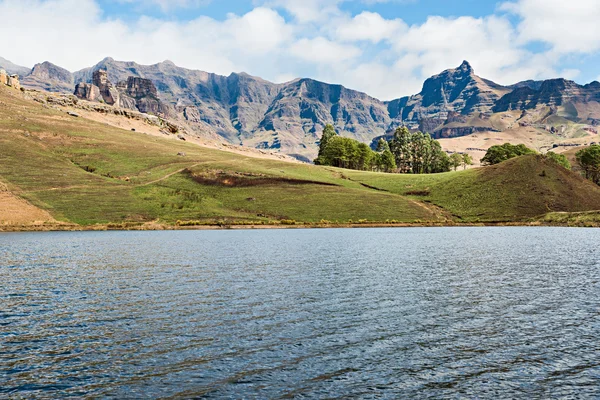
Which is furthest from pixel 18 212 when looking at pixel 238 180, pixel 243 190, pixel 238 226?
pixel 238 180

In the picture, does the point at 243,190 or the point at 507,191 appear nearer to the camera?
the point at 507,191

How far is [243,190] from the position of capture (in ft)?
545

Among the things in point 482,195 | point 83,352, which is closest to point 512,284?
point 83,352

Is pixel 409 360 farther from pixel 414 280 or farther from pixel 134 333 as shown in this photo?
pixel 414 280

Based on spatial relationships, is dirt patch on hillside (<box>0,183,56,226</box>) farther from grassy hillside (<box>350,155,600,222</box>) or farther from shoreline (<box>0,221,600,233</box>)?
grassy hillside (<box>350,155,600,222</box>)

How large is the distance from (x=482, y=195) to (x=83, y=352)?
158 m

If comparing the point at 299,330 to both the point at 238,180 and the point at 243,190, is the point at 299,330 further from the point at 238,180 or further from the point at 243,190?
the point at 238,180

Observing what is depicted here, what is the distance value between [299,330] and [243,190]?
140256 millimetres

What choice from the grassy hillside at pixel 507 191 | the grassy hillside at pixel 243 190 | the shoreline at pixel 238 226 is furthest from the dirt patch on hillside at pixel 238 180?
the shoreline at pixel 238 226

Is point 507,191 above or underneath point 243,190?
above

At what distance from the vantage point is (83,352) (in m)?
24.0

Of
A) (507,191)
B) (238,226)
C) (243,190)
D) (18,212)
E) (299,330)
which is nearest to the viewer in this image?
(299,330)

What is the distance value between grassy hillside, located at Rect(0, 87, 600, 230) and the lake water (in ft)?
283

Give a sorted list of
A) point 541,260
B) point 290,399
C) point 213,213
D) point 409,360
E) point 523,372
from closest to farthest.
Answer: point 290,399, point 523,372, point 409,360, point 541,260, point 213,213
